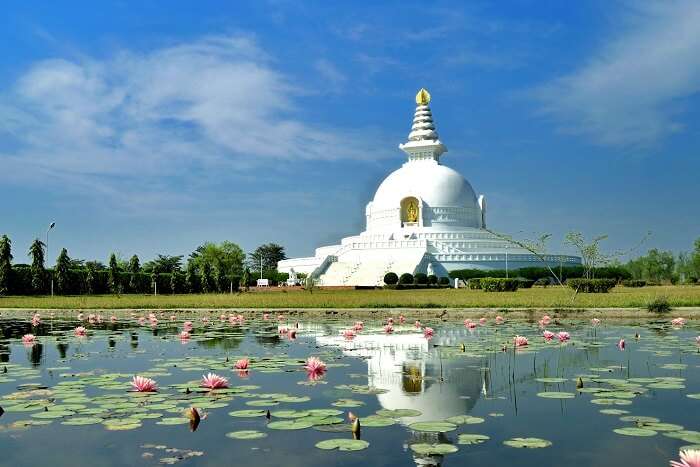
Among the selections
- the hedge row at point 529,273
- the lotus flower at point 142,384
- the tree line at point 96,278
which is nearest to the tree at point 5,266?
the tree line at point 96,278

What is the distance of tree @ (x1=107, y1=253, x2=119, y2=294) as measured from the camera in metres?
50.4

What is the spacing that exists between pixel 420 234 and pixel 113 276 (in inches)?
1076

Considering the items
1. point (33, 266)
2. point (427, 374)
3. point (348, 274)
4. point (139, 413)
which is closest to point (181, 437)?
point (139, 413)

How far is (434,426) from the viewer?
19.2 feet

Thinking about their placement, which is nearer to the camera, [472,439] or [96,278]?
[472,439]

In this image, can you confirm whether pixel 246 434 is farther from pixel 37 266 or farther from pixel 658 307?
pixel 37 266

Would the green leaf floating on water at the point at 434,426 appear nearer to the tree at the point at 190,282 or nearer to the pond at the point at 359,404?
the pond at the point at 359,404

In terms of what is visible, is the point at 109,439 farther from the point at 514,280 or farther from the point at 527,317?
the point at 514,280

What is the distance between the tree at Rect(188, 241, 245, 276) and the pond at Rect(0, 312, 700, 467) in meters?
66.2

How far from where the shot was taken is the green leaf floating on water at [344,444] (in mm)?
5184

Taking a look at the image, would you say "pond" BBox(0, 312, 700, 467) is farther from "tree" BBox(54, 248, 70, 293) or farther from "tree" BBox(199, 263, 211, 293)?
"tree" BBox(199, 263, 211, 293)

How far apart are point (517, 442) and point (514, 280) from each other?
113 ft

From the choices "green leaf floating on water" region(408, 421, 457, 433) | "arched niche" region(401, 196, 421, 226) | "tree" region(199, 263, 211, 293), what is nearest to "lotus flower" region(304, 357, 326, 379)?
"green leaf floating on water" region(408, 421, 457, 433)

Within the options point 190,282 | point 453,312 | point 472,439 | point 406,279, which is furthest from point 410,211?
point 472,439
